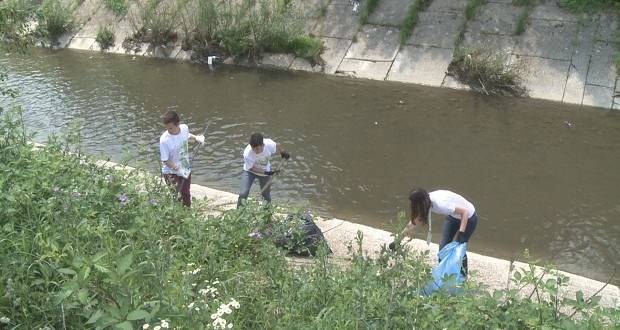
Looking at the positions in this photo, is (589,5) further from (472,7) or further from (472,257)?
(472,257)

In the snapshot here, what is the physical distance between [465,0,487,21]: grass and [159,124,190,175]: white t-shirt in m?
9.80

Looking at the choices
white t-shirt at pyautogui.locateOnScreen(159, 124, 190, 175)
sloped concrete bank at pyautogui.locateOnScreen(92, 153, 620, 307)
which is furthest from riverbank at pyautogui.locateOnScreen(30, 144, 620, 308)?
white t-shirt at pyautogui.locateOnScreen(159, 124, 190, 175)

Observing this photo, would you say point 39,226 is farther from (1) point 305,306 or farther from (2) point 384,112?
(2) point 384,112

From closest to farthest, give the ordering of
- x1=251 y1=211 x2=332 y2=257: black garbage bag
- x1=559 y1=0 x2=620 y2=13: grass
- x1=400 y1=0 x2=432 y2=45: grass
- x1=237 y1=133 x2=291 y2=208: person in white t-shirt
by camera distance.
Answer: x1=251 y1=211 x2=332 y2=257: black garbage bag, x1=237 y1=133 x2=291 y2=208: person in white t-shirt, x1=559 y1=0 x2=620 y2=13: grass, x1=400 y1=0 x2=432 y2=45: grass

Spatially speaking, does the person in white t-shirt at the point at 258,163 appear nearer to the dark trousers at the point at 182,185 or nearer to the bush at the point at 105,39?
the dark trousers at the point at 182,185

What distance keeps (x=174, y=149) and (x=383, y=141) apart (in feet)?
16.7

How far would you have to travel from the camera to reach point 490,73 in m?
12.8

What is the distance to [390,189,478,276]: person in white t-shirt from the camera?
18.3 feet

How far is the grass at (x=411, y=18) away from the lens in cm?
1469

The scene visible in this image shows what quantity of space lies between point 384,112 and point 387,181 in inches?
120

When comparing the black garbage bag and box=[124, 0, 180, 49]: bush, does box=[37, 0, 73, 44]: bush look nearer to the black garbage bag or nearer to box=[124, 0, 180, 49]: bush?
box=[124, 0, 180, 49]: bush

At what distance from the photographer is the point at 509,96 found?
12.7 meters

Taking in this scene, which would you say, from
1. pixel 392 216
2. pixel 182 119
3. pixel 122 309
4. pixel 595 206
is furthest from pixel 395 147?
pixel 122 309

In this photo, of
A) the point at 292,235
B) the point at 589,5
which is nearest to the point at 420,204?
the point at 292,235
